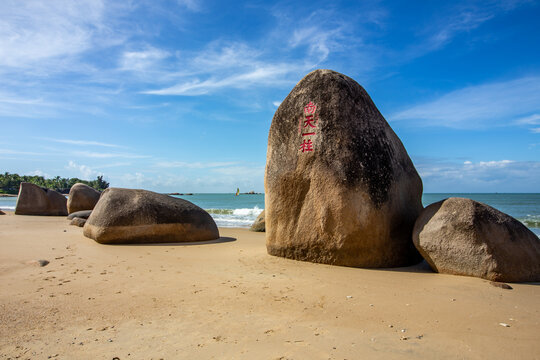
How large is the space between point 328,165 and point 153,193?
14.8ft

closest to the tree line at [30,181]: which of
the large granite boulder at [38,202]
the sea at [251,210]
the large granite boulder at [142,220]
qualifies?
the sea at [251,210]

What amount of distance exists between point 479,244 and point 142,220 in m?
5.89

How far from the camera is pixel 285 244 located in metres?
5.50

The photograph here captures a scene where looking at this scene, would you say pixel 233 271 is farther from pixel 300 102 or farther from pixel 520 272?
Answer: pixel 520 272

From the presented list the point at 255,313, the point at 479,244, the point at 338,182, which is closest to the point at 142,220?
the point at 338,182

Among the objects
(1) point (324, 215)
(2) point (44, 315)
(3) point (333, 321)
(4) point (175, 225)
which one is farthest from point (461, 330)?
(4) point (175, 225)

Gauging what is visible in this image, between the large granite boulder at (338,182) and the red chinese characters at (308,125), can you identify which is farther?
the red chinese characters at (308,125)

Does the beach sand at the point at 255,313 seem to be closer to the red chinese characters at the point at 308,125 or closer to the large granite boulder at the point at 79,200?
the red chinese characters at the point at 308,125

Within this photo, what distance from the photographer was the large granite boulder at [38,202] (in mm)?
15281

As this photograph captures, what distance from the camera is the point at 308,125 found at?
5418 mm

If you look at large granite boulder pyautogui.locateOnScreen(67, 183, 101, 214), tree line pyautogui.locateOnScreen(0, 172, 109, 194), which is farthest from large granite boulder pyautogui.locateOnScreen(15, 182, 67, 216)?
tree line pyautogui.locateOnScreen(0, 172, 109, 194)

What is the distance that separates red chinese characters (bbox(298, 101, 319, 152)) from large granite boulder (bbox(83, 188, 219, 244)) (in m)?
3.52

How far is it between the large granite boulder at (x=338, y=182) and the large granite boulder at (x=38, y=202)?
45.6 feet

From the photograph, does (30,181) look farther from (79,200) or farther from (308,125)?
(308,125)
